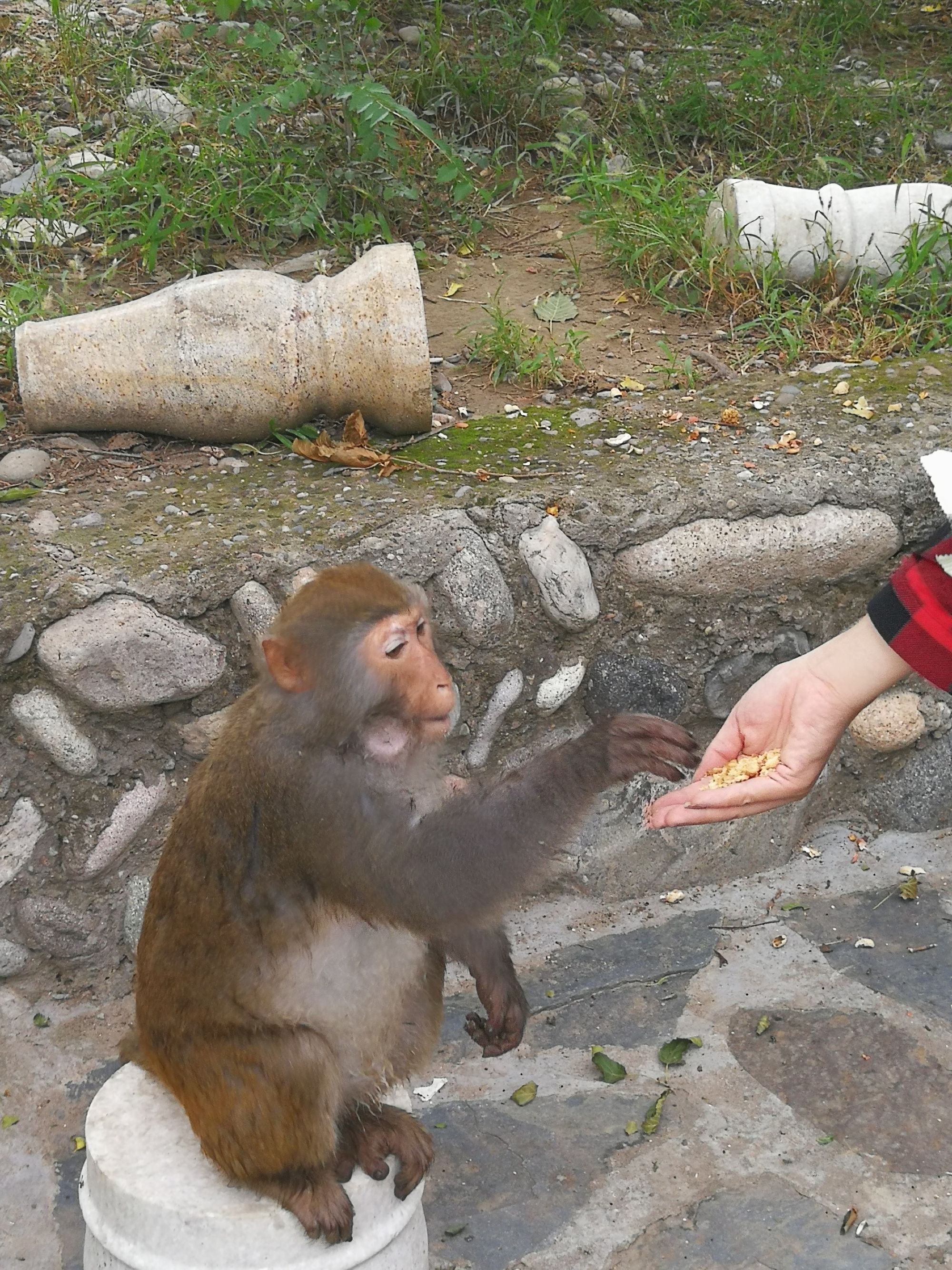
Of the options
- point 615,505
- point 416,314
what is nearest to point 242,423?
point 416,314

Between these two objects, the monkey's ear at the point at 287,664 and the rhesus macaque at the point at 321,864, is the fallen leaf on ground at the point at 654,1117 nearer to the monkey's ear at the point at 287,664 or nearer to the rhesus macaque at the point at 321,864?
the rhesus macaque at the point at 321,864

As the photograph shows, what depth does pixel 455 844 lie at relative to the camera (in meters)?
2.58

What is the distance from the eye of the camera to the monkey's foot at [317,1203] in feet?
8.58

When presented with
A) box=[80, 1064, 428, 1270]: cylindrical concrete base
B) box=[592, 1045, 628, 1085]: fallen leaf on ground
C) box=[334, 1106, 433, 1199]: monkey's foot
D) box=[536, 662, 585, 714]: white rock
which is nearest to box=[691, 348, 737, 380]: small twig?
box=[536, 662, 585, 714]: white rock

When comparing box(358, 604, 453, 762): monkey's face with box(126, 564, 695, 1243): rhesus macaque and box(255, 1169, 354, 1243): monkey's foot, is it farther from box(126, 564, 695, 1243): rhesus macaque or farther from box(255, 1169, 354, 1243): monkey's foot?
box(255, 1169, 354, 1243): monkey's foot

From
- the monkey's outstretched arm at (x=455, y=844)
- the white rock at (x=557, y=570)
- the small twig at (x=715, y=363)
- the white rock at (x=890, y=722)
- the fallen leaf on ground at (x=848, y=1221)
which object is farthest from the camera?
the small twig at (x=715, y=363)

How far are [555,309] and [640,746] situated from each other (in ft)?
8.69

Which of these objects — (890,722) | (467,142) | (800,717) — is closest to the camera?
(800,717)

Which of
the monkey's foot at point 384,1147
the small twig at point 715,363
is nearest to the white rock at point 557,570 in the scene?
the small twig at point 715,363

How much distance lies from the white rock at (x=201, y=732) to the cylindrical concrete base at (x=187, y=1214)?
1.13m

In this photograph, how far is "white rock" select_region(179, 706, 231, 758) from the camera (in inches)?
148

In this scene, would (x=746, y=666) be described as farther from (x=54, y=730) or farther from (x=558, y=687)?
(x=54, y=730)

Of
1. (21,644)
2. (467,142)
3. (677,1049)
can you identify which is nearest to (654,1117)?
(677,1049)

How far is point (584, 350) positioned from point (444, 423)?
0.69 meters
